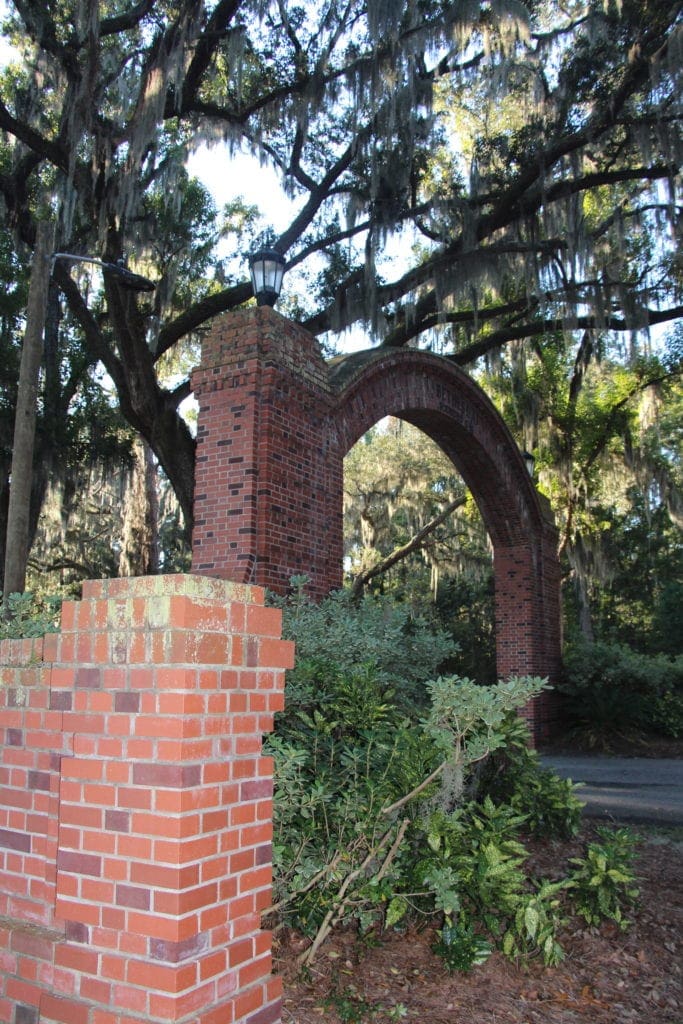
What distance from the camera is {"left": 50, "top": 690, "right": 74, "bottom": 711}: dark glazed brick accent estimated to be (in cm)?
221

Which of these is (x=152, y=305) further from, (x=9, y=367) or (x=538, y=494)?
(x=538, y=494)

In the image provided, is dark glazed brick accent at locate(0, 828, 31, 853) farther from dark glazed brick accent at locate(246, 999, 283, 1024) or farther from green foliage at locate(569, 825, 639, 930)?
green foliage at locate(569, 825, 639, 930)

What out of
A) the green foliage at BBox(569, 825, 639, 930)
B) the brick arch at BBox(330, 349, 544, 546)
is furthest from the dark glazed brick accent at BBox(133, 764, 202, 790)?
the brick arch at BBox(330, 349, 544, 546)

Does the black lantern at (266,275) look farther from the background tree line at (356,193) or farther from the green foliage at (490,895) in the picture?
the green foliage at (490,895)

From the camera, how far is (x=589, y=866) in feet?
12.9

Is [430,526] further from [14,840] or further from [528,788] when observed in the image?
[14,840]

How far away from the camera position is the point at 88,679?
217cm

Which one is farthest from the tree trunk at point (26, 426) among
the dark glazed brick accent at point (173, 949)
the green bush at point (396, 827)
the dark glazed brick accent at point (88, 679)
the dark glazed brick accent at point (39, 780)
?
the dark glazed brick accent at point (173, 949)

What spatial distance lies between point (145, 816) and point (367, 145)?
38.5ft

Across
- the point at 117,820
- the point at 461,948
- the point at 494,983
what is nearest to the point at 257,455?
the point at 461,948

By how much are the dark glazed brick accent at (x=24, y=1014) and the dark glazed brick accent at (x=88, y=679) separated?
0.87m

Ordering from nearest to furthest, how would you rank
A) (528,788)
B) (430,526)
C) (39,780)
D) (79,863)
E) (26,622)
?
(79,863)
(39,780)
(26,622)
(528,788)
(430,526)

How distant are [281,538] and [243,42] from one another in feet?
22.1

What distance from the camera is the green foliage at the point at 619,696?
12.9 m
